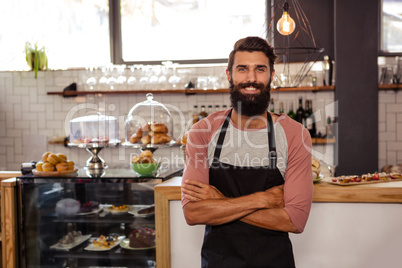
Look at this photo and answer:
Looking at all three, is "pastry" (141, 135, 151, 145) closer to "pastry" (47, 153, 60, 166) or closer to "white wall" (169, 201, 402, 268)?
"pastry" (47, 153, 60, 166)

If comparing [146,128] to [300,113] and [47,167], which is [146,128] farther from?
[300,113]

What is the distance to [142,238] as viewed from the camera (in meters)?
2.86

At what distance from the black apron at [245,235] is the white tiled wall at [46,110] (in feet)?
11.4

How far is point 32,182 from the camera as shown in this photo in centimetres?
289

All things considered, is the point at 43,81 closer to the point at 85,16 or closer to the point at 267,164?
the point at 85,16

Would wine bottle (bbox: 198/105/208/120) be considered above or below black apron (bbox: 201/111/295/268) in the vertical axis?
above

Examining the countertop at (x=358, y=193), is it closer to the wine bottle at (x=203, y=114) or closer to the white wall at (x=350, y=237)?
the white wall at (x=350, y=237)

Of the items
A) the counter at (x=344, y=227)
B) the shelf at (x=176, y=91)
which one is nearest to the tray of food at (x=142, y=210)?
the counter at (x=344, y=227)

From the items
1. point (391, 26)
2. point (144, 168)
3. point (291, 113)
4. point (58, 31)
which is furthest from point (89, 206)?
point (391, 26)

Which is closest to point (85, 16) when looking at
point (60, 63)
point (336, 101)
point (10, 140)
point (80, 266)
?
point (60, 63)

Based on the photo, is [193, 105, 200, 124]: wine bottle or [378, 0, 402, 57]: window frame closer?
[193, 105, 200, 124]: wine bottle

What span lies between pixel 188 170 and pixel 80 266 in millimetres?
1468

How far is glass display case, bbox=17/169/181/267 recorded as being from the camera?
9.39 feet

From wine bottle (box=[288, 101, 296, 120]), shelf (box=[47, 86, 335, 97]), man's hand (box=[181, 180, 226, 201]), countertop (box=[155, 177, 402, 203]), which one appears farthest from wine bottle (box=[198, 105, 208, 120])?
man's hand (box=[181, 180, 226, 201])
